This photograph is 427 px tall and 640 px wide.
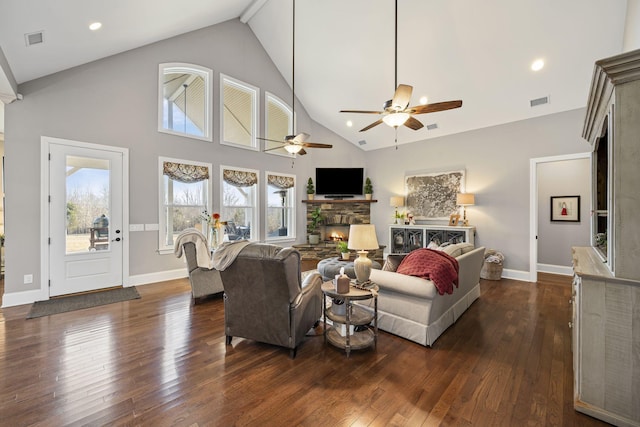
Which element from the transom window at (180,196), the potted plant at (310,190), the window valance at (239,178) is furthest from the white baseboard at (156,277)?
the potted plant at (310,190)

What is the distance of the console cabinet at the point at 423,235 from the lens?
582 centimetres

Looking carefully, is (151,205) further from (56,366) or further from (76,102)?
(56,366)

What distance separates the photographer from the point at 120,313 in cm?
351

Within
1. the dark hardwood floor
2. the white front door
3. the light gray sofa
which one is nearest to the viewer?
the dark hardwood floor

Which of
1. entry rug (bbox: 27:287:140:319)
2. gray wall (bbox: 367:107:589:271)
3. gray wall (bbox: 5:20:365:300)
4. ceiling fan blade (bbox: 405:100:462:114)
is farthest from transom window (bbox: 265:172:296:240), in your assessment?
ceiling fan blade (bbox: 405:100:462:114)

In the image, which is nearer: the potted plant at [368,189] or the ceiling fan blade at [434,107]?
the ceiling fan blade at [434,107]

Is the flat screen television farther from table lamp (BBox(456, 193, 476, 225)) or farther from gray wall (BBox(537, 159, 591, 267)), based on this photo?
gray wall (BBox(537, 159, 591, 267))

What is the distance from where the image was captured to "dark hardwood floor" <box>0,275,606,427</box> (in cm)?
177

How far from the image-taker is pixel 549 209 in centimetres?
609

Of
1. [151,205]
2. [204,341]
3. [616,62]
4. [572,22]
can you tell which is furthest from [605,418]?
[151,205]

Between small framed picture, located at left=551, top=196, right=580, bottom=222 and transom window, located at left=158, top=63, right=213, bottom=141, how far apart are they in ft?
25.7

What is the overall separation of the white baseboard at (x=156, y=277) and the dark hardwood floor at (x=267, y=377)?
145 centimetres

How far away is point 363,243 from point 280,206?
16.6ft

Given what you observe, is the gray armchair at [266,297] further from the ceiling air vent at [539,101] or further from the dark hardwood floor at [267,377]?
the ceiling air vent at [539,101]
